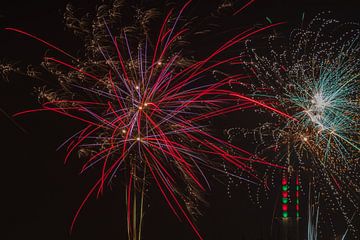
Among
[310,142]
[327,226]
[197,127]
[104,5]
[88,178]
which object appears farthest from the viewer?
[88,178]

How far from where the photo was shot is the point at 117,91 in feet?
33.4

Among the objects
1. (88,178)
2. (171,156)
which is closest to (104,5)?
(171,156)

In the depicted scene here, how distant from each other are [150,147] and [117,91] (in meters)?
1.39

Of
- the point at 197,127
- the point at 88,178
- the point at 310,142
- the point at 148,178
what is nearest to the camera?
the point at 197,127

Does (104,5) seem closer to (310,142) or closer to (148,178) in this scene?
(148,178)

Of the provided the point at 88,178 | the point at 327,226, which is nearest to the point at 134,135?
the point at 88,178

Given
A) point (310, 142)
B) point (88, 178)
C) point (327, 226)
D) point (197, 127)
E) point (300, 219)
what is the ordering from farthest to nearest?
point (300, 219), point (88, 178), point (327, 226), point (310, 142), point (197, 127)

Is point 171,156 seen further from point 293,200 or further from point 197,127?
point 293,200

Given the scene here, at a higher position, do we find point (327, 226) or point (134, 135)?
point (134, 135)

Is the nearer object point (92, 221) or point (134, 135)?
point (134, 135)

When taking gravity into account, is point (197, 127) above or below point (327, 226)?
above

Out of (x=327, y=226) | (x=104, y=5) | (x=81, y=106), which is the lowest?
(x=327, y=226)

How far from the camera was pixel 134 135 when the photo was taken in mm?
10312

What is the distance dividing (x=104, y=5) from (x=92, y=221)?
28.5ft
